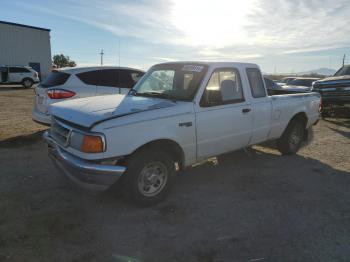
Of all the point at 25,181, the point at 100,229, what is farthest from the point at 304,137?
the point at 25,181

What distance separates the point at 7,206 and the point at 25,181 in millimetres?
919

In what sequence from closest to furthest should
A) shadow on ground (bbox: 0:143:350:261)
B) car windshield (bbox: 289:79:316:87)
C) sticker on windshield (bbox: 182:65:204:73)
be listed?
shadow on ground (bbox: 0:143:350:261)
sticker on windshield (bbox: 182:65:204:73)
car windshield (bbox: 289:79:316:87)

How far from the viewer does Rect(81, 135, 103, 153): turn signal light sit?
3.67 meters

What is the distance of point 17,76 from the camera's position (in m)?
26.9

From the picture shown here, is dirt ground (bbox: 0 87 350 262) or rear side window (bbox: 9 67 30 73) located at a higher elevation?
rear side window (bbox: 9 67 30 73)

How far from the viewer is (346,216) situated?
422cm

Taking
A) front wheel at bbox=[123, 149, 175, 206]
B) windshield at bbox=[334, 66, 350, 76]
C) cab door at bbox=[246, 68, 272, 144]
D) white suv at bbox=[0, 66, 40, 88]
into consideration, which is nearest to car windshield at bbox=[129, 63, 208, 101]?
front wheel at bbox=[123, 149, 175, 206]

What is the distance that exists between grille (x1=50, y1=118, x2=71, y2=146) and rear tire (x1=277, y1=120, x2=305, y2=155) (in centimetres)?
442

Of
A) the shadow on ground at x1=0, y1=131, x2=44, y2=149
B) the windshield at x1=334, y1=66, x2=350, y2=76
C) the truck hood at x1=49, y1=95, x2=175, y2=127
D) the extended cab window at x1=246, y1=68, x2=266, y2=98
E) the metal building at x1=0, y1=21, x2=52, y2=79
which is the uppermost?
the metal building at x1=0, y1=21, x2=52, y2=79

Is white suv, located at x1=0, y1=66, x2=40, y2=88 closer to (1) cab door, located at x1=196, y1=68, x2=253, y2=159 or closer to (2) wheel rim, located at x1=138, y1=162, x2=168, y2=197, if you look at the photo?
(1) cab door, located at x1=196, y1=68, x2=253, y2=159

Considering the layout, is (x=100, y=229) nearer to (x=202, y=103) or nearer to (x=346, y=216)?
(x=202, y=103)

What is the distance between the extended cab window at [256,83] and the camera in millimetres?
5589

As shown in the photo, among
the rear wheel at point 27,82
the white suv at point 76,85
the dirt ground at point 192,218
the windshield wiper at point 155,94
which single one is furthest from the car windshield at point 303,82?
the rear wheel at point 27,82

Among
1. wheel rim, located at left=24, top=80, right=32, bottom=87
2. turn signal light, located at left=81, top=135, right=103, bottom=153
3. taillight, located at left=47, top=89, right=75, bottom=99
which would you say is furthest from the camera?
wheel rim, located at left=24, top=80, right=32, bottom=87
